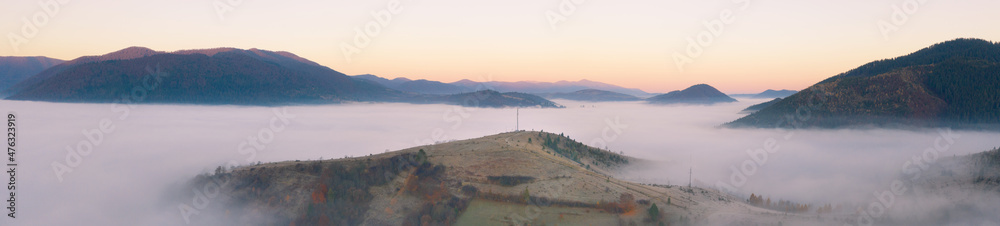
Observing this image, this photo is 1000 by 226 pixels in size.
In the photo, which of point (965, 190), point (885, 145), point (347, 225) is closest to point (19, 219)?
point (347, 225)

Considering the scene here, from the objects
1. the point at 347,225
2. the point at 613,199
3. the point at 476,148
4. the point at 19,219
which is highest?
the point at 476,148

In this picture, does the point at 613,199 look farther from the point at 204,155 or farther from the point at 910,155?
the point at 204,155

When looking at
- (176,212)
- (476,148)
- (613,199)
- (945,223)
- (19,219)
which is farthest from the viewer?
(19,219)

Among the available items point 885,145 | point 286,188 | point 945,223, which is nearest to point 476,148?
point 286,188

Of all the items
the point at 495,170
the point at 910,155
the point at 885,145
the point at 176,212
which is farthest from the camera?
the point at 885,145

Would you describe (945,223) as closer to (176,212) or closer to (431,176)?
(431,176)

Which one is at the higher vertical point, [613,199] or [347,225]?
[613,199]

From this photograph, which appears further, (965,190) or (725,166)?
(725,166)

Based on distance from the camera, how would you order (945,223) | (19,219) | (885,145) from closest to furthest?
(945,223), (19,219), (885,145)

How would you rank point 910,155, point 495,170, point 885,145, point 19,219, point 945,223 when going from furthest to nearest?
point 885,145 < point 910,155 < point 19,219 < point 495,170 < point 945,223

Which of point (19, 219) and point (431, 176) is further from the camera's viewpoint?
point (19, 219)
